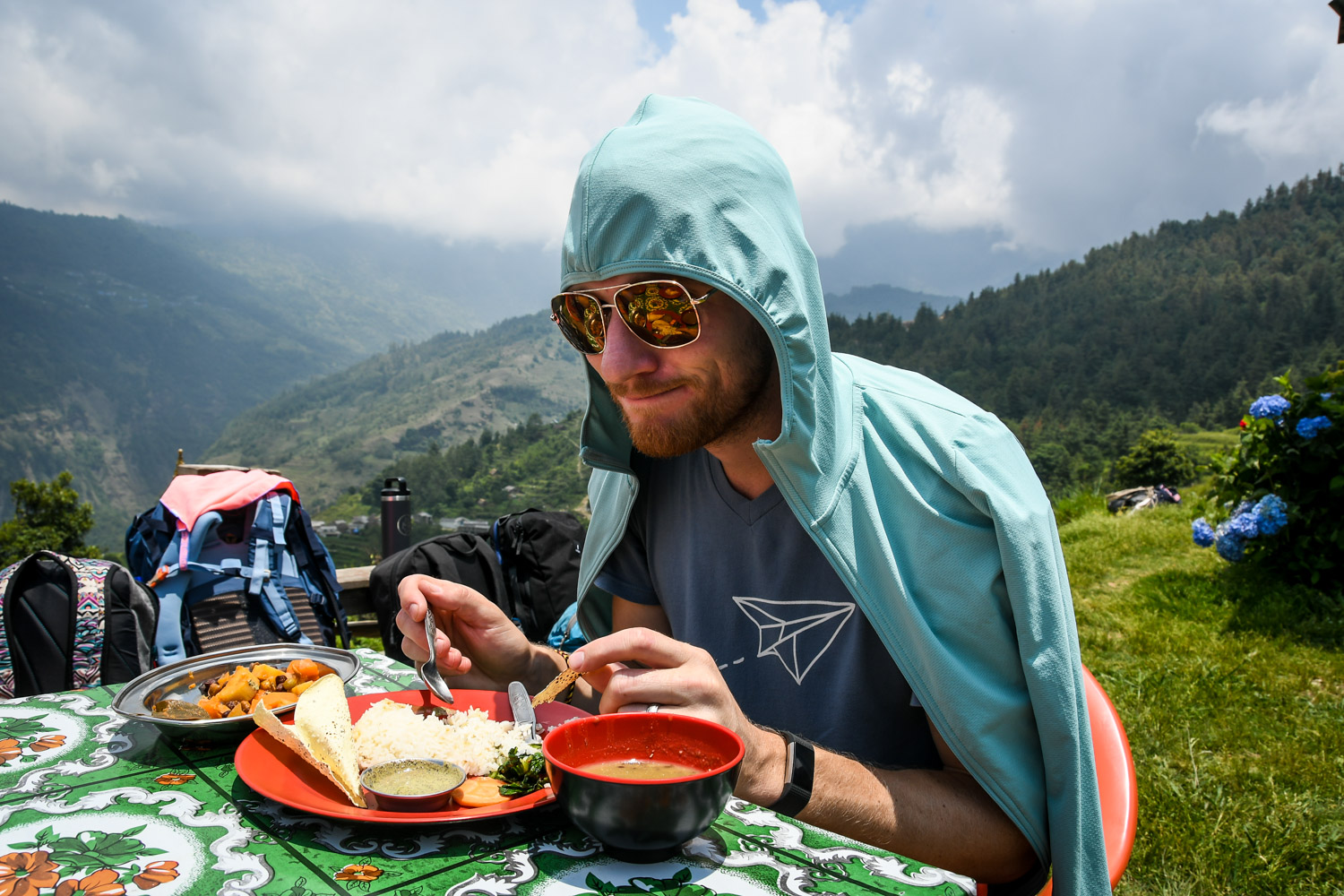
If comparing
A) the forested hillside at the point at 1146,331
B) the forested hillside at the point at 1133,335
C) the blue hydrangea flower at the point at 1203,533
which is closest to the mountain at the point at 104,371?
the forested hillside at the point at 1133,335

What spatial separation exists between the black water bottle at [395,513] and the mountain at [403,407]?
7285 cm

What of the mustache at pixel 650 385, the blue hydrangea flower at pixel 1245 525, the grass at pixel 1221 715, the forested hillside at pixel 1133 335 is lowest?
the grass at pixel 1221 715

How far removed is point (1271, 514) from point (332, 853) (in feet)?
20.0

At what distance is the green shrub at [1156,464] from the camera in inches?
1038

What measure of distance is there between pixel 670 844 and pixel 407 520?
13.7ft

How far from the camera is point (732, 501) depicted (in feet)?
5.82

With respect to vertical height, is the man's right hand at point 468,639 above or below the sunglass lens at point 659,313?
below

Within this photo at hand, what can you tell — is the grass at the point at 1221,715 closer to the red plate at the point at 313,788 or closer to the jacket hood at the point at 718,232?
Answer: the jacket hood at the point at 718,232

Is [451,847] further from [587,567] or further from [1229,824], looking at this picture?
[1229,824]

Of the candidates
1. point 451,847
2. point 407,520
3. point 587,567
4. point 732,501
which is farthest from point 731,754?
point 407,520

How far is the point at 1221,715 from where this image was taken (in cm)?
387

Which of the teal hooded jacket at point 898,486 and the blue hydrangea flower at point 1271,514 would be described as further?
the blue hydrangea flower at point 1271,514

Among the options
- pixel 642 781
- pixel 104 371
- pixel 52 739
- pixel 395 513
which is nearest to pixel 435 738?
pixel 642 781

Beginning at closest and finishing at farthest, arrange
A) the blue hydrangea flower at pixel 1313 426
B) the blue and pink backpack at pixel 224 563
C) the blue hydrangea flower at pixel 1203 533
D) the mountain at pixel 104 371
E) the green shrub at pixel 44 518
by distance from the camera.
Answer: the blue and pink backpack at pixel 224 563 → the blue hydrangea flower at pixel 1313 426 → the blue hydrangea flower at pixel 1203 533 → the green shrub at pixel 44 518 → the mountain at pixel 104 371
